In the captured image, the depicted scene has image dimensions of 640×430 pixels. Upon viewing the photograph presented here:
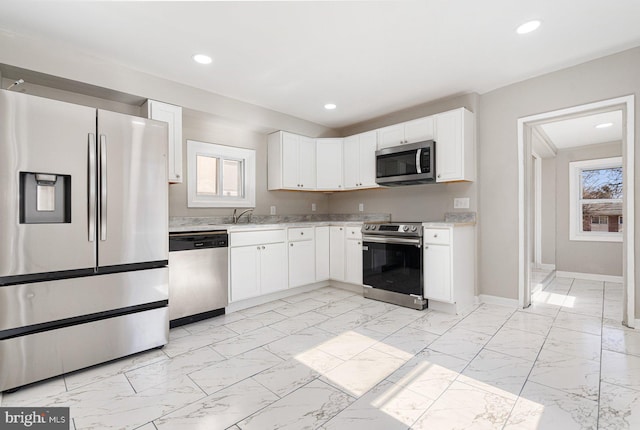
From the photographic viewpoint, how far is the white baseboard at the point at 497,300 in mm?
3370

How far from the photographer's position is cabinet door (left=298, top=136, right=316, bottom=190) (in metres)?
4.40

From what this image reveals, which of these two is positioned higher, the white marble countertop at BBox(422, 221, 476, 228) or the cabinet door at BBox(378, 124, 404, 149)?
the cabinet door at BBox(378, 124, 404, 149)

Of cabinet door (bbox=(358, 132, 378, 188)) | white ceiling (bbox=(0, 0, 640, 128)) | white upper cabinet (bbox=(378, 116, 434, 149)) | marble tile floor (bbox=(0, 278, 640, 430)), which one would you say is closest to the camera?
marble tile floor (bbox=(0, 278, 640, 430))

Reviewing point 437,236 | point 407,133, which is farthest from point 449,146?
point 437,236

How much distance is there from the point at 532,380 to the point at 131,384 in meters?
2.52

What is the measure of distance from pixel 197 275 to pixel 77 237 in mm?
1114

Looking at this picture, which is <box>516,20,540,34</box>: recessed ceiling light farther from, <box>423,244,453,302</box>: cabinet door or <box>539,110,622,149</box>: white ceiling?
<box>423,244,453,302</box>: cabinet door

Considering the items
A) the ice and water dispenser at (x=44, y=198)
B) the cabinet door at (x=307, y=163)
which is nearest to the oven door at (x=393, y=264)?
the cabinet door at (x=307, y=163)

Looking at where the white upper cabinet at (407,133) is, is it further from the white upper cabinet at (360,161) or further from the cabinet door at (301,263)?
the cabinet door at (301,263)

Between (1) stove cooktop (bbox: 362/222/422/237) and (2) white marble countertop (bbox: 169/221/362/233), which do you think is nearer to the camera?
(2) white marble countertop (bbox: 169/221/362/233)

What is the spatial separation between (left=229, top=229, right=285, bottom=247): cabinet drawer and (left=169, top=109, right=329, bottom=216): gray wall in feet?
2.17

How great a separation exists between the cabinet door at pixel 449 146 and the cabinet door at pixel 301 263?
6.05ft

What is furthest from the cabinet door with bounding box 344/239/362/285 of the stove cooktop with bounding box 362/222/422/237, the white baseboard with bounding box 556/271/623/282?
the white baseboard with bounding box 556/271/623/282

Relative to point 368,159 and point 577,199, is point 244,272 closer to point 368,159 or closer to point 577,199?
point 368,159
